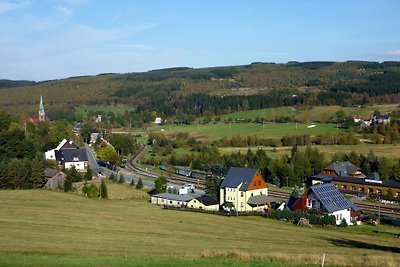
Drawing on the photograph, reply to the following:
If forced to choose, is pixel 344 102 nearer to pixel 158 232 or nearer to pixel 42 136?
pixel 42 136

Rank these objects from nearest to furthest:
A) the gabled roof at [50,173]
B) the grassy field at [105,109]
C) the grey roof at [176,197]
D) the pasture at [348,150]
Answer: the grey roof at [176,197], the gabled roof at [50,173], the pasture at [348,150], the grassy field at [105,109]

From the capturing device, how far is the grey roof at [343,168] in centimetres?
6694

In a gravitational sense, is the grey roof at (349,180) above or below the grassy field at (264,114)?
below

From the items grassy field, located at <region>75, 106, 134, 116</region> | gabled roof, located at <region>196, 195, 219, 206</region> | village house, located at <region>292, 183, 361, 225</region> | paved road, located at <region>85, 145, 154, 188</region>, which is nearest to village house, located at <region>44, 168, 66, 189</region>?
paved road, located at <region>85, 145, 154, 188</region>

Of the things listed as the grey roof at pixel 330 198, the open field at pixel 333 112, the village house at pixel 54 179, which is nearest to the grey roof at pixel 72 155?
the village house at pixel 54 179

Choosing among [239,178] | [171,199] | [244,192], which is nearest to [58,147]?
[171,199]

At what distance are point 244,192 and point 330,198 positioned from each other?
8.56m

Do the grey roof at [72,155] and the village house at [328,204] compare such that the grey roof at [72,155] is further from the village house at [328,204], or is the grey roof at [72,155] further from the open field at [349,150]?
the village house at [328,204]

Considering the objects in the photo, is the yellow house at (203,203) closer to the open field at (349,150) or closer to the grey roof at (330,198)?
the grey roof at (330,198)

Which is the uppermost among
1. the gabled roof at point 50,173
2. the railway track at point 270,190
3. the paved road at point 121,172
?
the gabled roof at point 50,173

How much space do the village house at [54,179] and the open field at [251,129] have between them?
59.1 meters

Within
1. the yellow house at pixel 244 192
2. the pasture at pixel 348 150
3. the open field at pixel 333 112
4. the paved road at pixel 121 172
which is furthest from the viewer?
the open field at pixel 333 112

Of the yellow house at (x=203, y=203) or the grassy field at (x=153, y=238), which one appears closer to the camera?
the grassy field at (x=153, y=238)

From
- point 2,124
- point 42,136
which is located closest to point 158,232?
point 2,124
